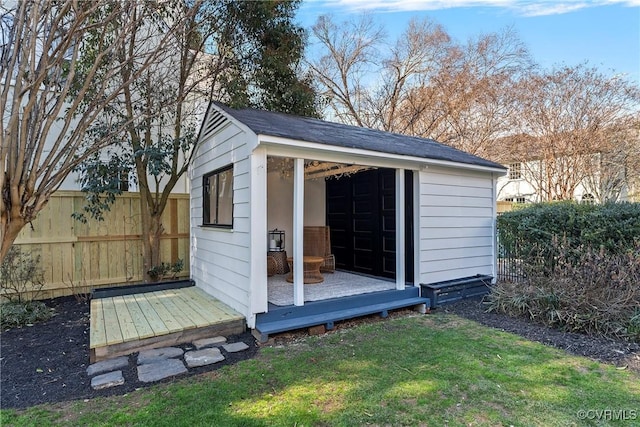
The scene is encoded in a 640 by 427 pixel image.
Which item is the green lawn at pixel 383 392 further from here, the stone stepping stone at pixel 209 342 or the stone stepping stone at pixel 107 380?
the stone stepping stone at pixel 209 342

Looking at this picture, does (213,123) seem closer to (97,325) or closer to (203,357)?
(97,325)

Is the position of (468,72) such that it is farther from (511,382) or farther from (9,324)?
(9,324)

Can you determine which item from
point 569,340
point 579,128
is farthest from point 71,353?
point 579,128

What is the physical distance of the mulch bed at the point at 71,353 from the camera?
2844 mm

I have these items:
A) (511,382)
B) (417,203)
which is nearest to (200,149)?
(417,203)

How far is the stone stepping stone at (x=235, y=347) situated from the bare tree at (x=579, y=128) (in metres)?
15.1

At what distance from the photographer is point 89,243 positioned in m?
6.06

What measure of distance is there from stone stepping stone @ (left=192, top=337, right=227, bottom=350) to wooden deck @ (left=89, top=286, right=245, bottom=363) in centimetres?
8

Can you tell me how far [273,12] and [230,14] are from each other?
34.4 inches

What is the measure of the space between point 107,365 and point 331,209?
5217 mm

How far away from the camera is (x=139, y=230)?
6.52 metres

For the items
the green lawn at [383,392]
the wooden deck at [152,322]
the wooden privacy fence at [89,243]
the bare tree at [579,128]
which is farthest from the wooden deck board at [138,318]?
the bare tree at [579,128]

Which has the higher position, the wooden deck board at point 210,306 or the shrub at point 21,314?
the wooden deck board at point 210,306

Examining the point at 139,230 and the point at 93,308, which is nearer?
the point at 93,308
